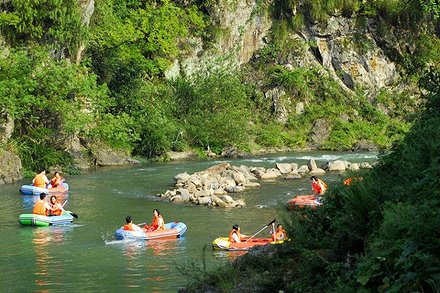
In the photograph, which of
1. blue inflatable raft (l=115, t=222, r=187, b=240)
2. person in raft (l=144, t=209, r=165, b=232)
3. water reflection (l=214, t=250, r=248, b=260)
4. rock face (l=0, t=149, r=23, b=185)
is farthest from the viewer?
rock face (l=0, t=149, r=23, b=185)

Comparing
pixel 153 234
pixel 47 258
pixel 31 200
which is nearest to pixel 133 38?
pixel 31 200

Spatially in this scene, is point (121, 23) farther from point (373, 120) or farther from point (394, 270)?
point (394, 270)

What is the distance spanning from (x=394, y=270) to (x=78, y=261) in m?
9.87

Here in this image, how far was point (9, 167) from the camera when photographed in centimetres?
2731

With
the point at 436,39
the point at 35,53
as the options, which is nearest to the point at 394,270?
the point at 35,53

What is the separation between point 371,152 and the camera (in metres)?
37.2

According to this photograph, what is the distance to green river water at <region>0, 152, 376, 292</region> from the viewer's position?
1301 centimetres

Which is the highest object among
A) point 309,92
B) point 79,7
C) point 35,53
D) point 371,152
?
point 79,7

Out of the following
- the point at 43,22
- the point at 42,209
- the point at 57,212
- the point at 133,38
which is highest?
the point at 43,22

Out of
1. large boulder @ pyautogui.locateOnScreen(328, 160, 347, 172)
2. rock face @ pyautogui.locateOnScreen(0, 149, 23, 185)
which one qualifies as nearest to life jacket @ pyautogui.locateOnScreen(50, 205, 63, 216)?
rock face @ pyautogui.locateOnScreen(0, 149, 23, 185)

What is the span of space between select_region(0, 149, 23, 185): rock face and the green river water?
58 centimetres

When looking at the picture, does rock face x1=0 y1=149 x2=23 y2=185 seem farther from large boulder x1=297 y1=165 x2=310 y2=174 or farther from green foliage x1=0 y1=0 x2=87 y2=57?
large boulder x1=297 y1=165 x2=310 y2=174

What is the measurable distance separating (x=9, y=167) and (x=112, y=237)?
450 inches

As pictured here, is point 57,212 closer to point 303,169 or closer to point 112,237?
point 112,237
